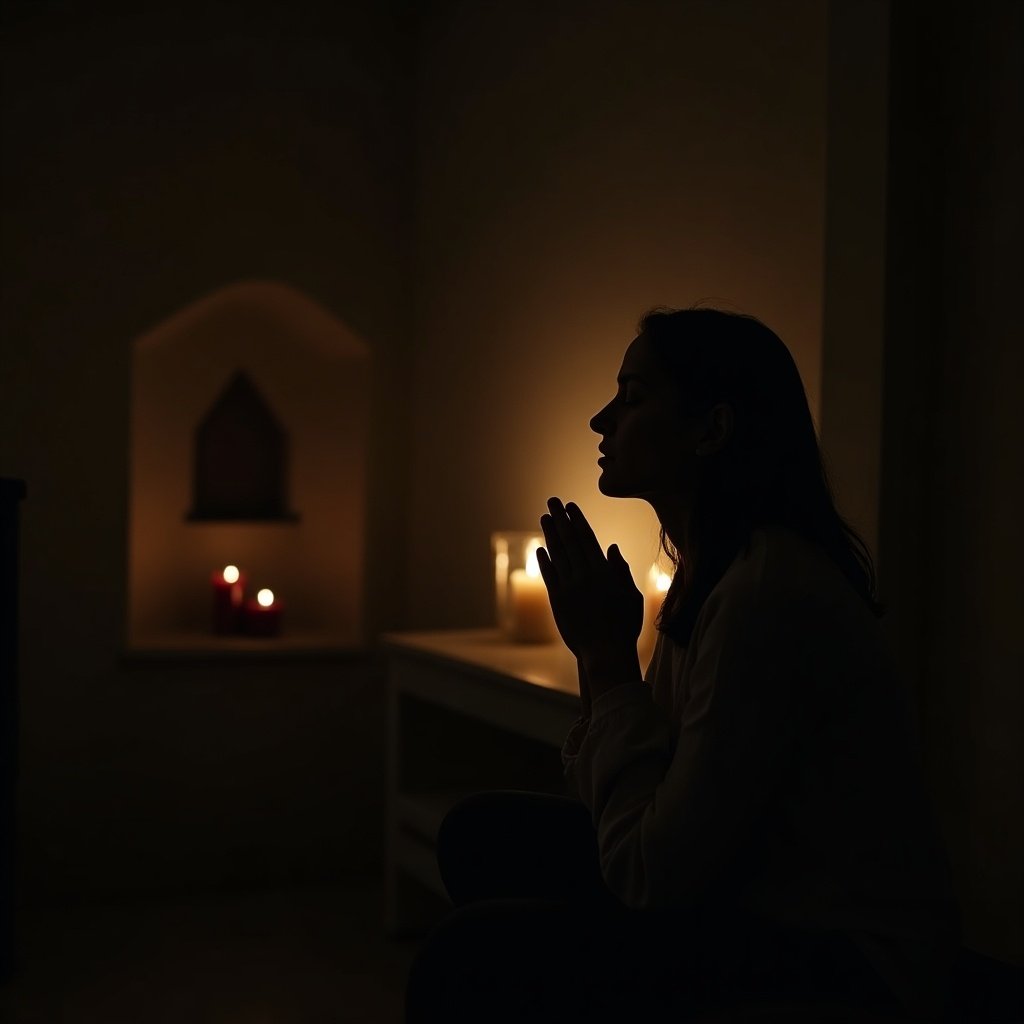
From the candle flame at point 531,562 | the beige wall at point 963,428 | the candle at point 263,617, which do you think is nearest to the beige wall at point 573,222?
the candle flame at point 531,562

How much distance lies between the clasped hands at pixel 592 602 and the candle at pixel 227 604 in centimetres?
222

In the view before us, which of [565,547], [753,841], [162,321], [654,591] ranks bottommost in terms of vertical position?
[753,841]

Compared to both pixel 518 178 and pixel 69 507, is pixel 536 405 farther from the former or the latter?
pixel 69 507

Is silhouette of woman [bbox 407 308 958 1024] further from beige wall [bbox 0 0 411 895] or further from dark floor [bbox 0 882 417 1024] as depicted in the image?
beige wall [bbox 0 0 411 895]

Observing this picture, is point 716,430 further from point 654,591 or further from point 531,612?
point 531,612

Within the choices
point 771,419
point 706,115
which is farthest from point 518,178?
point 771,419

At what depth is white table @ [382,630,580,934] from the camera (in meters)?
2.36

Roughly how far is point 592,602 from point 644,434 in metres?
0.18

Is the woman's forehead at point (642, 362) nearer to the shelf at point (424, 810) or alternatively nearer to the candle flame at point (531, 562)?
the candle flame at point (531, 562)

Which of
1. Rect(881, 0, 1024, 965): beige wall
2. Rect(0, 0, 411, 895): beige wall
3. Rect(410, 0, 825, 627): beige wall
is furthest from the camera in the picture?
Rect(0, 0, 411, 895): beige wall

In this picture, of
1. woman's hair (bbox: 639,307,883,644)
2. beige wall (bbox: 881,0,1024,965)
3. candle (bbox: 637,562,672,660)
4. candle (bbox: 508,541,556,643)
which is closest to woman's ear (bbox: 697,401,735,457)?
woman's hair (bbox: 639,307,883,644)

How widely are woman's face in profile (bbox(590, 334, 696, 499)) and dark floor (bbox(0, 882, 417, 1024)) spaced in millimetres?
1460

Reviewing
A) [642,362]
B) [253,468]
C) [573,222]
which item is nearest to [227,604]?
[253,468]

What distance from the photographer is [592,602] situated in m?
1.21
